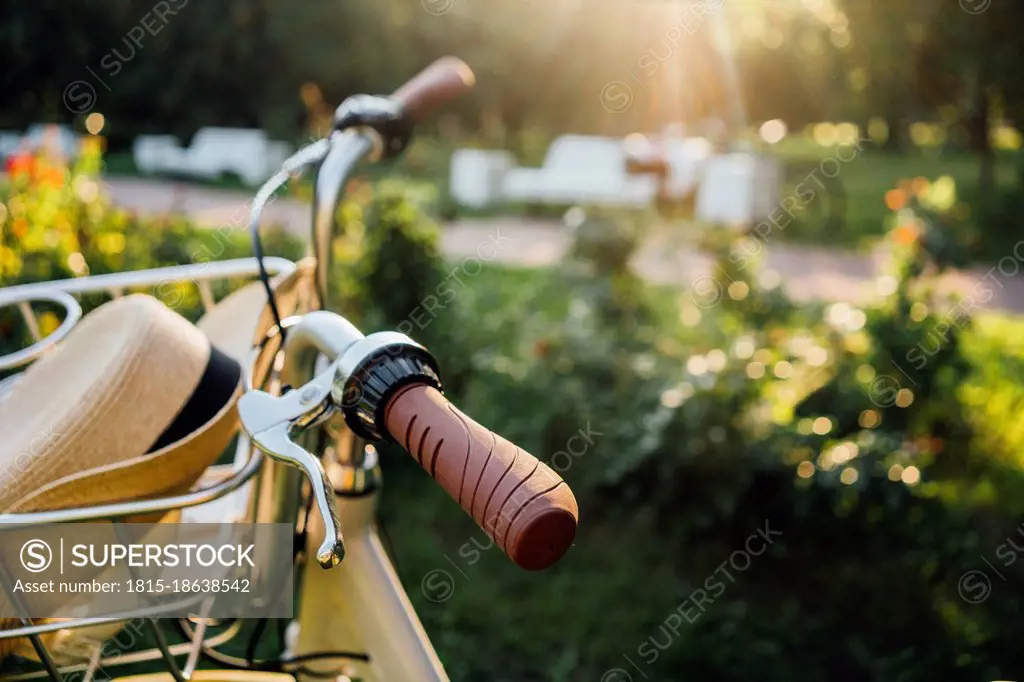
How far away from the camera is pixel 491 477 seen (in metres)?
0.77

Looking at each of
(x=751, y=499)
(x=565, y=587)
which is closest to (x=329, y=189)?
(x=565, y=587)

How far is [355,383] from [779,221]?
9106 mm

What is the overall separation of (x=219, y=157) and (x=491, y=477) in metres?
12.6

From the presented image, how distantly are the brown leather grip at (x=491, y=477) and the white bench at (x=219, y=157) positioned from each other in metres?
11.6

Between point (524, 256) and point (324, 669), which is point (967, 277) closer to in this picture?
point (524, 256)

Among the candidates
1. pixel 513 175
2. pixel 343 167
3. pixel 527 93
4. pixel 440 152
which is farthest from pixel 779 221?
pixel 343 167

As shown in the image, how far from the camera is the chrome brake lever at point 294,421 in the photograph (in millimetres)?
905

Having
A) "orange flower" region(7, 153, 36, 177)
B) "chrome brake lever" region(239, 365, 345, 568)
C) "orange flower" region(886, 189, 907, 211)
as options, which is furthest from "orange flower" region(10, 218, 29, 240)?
"orange flower" region(886, 189, 907, 211)

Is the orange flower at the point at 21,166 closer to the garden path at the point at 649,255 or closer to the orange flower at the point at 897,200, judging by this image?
the garden path at the point at 649,255

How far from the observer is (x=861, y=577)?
9.58 feet

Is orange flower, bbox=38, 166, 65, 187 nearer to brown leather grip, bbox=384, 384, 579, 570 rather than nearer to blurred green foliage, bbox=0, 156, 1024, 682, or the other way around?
blurred green foliage, bbox=0, 156, 1024, 682

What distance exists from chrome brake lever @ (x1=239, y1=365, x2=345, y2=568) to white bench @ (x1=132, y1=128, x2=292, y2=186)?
450 inches

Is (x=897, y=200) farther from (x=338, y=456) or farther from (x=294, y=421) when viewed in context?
(x=294, y=421)

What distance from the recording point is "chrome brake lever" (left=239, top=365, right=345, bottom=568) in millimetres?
905
